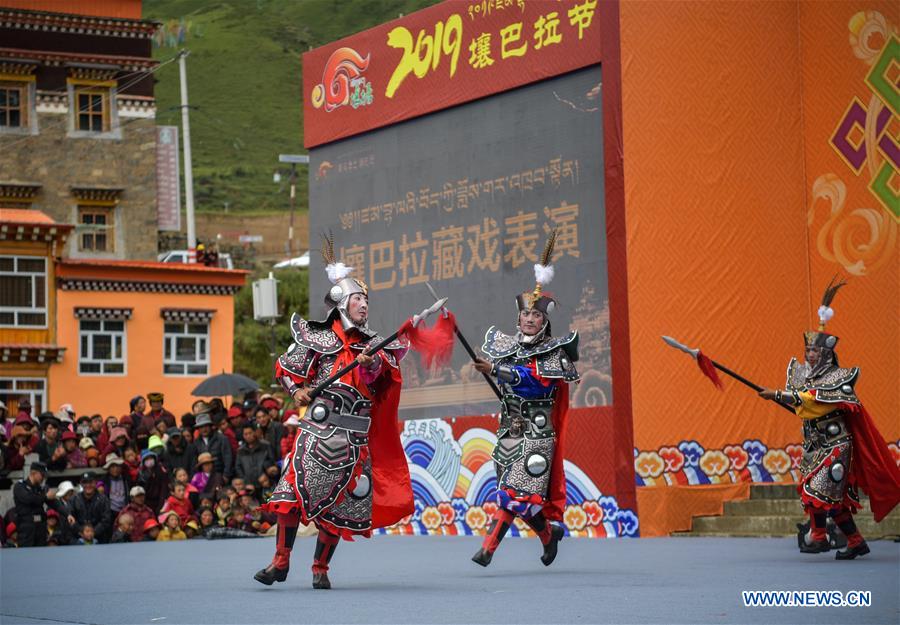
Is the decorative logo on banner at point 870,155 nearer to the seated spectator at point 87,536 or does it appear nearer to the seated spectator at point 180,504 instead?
the seated spectator at point 180,504

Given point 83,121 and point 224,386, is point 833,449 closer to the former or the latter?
point 224,386

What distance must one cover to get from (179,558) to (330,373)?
12.5 feet

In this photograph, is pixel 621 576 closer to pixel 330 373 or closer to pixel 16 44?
pixel 330 373

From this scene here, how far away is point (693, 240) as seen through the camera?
13.0m

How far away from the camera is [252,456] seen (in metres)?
15.4

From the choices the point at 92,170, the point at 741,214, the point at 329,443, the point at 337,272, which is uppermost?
the point at 92,170

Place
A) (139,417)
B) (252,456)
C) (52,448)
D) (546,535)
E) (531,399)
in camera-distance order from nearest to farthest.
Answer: (531,399) < (546,535) < (52,448) < (252,456) < (139,417)

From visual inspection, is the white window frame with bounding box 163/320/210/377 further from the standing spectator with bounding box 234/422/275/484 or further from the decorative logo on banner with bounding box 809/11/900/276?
the decorative logo on banner with bounding box 809/11/900/276

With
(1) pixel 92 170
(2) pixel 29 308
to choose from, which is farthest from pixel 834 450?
(1) pixel 92 170

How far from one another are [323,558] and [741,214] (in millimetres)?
6604

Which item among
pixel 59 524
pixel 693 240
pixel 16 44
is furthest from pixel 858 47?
pixel 16 44

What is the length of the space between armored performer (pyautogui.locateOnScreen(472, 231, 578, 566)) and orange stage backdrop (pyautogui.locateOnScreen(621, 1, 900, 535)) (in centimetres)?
372

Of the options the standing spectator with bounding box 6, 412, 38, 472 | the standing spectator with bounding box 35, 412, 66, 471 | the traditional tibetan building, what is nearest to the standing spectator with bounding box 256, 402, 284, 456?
the standing spectator with bounding box 35, 412, 66, 471
